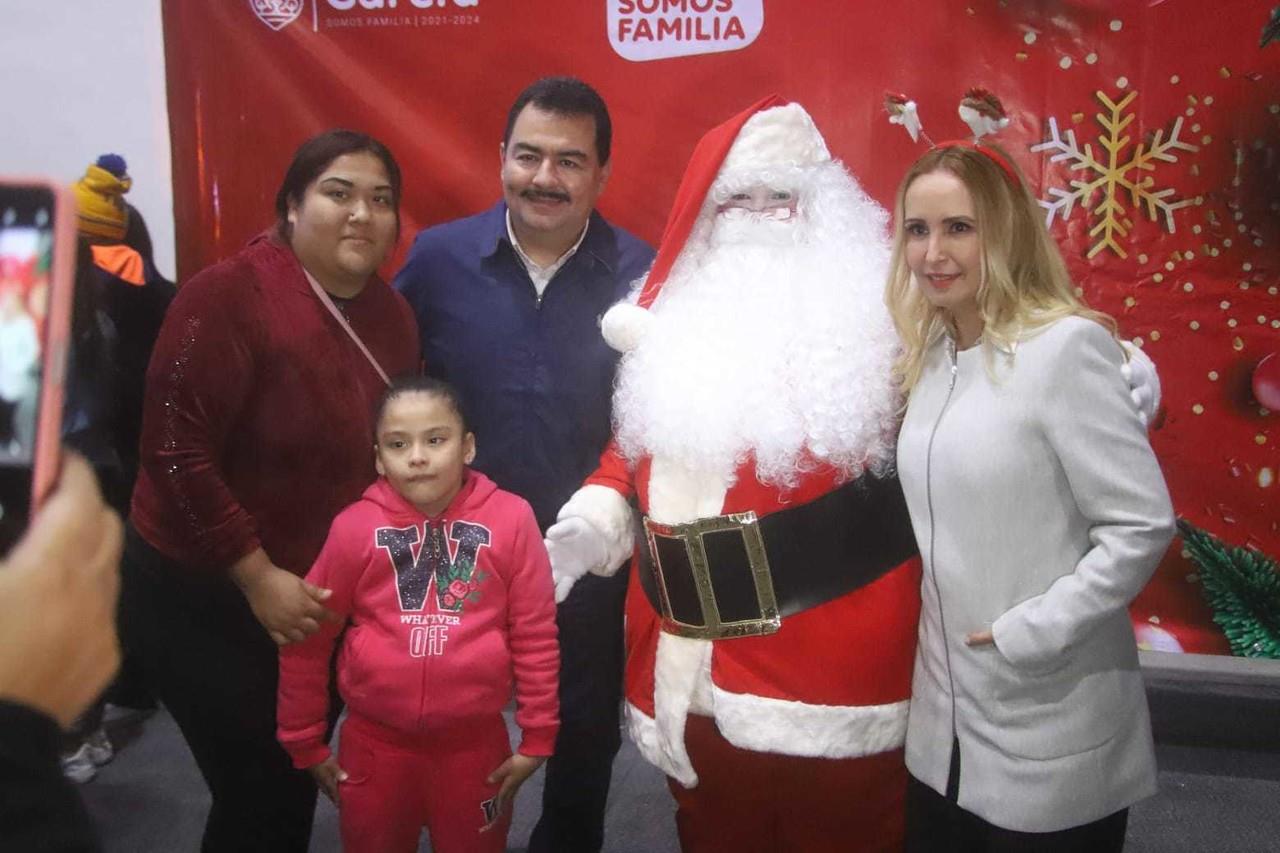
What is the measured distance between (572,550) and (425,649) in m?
0.33

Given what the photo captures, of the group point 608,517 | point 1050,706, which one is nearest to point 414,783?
point 608,517

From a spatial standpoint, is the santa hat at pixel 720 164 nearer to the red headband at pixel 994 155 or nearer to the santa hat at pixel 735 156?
the santa hat at pixel 735 156

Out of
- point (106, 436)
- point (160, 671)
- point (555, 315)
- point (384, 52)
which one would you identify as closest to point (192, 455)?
point (160, 671)

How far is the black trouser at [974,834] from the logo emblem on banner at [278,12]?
2.63 meters

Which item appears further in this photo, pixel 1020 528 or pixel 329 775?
pixel 329 775

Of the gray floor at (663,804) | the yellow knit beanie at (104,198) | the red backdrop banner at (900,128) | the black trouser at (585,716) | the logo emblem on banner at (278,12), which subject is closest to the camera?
the yellow knit beanie at (104,198)

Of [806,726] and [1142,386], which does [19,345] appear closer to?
[806,726]

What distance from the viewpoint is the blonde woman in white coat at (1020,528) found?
1.30 metres

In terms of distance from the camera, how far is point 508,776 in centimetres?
159

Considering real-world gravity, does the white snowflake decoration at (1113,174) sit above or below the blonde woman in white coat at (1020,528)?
above

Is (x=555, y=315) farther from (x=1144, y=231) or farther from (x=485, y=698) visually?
(x=1144, y=231)

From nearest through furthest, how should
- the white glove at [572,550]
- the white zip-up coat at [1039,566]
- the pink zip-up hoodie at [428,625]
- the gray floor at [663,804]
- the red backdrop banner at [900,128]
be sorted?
the white zip-up coat at [1039,566] < the pink zip-up hoodie at [428,625] < the white glove at [572,550] < the gray floor at [663,804] < the red backdrop banner at [900,128]

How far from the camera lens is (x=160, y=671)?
5.20 feet

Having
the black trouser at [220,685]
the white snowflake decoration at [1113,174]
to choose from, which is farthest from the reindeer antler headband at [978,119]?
the black trouser at [220,685]
